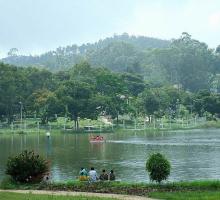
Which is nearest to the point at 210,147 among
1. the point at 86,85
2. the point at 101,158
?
the point at 101,158

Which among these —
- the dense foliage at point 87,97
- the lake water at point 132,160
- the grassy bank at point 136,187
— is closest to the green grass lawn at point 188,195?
the grassy bank at point 136,187

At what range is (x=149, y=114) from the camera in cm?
14062

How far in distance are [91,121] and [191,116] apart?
28.4m

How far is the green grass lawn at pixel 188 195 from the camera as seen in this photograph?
2242 cm

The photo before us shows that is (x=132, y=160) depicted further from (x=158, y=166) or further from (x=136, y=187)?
(x=136, y=187)

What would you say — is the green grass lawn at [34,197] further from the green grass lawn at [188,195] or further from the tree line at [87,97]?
the tree line at [87,97]

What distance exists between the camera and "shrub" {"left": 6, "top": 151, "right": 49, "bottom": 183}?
28703mm

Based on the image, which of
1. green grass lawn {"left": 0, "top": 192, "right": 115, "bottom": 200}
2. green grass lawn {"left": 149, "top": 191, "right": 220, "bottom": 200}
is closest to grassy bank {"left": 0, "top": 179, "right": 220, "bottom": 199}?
green grass lawn {"left": 149, "top": 191, "right": 220, "bottom": 200}

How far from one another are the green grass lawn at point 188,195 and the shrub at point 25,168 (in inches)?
292

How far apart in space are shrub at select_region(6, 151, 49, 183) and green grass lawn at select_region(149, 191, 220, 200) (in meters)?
7.42

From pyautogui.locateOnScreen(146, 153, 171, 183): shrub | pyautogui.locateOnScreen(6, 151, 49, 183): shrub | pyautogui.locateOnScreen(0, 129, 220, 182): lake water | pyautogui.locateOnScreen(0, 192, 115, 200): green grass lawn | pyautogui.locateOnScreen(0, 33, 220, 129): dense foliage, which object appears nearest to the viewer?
pyautogui.locateOnScreen(0, 192, 115, 200): green grass lawn

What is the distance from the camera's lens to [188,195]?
77.2ft

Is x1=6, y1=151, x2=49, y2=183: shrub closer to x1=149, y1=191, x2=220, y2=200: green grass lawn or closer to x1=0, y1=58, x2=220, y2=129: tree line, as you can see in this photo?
x1=149, y1=191, x2=220, y2=200: green grass lawn

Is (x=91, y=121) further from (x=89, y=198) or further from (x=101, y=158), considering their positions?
(x=89, y=198)
